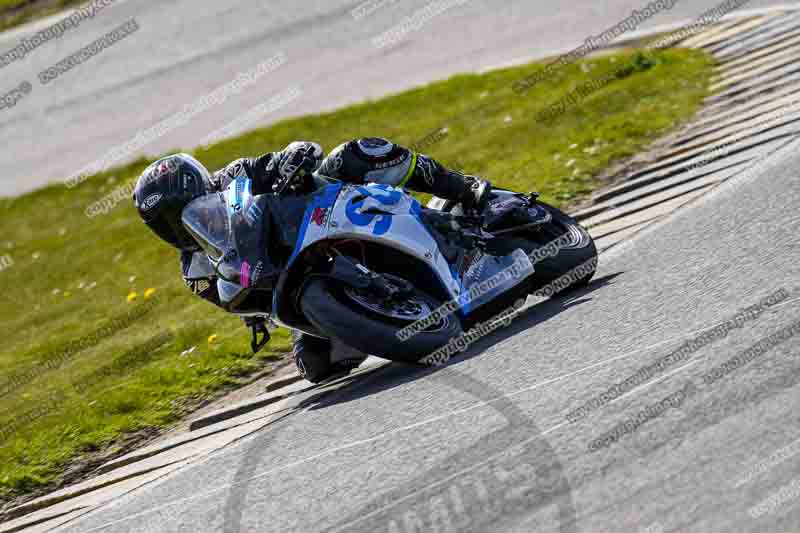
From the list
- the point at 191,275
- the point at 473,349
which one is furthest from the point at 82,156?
the point at 473,349

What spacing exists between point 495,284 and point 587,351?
1.60 meters

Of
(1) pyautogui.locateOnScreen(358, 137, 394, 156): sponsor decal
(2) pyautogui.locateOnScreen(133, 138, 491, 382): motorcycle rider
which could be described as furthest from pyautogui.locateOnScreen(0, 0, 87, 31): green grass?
(1) pyautogui.locateOnScreen(358, 137, 394, 156): sponsor decal

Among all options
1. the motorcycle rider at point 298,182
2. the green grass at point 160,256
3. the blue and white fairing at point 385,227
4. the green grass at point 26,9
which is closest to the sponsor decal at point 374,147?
the motorcycle rider at point 298,182

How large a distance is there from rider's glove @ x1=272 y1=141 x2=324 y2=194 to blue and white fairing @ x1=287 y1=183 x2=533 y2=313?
15 centimetres

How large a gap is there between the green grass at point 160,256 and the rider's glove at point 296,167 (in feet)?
7.93

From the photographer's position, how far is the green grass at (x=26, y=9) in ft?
86.1

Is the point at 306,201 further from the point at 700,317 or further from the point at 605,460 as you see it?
the point at 605,460

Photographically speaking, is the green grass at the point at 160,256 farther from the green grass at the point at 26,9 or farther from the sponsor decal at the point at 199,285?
the green grass at the point at 26,9

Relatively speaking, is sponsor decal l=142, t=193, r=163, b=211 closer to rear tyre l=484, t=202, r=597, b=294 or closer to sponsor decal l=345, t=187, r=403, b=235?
sponsor decal l=345, t=187, r=403, b=235

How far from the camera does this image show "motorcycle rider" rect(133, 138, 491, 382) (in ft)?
23.7

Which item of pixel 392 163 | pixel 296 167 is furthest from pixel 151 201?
pixel 392 163

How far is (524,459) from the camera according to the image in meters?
4.94

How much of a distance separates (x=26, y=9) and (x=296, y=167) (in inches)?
875

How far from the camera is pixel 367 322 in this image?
6695 mm
